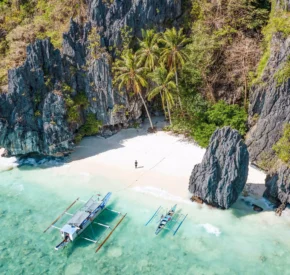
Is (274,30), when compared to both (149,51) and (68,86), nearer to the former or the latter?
(149,51)

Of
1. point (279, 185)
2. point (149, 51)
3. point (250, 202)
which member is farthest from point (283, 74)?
point (149, 51)

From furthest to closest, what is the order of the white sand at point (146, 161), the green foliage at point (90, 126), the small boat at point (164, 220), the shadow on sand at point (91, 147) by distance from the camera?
the green foliage at point (90, 126)
the shadow on sand at point (91, 147)
the white sand at point (146, 161)
the small boat at point (164, 220)

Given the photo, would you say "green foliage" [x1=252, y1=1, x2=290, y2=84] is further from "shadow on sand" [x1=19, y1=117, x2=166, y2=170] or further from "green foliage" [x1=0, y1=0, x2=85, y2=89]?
"green foliage" [x1=0, y1=0, x2=85, y2=89]

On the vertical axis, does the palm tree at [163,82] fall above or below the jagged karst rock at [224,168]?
above

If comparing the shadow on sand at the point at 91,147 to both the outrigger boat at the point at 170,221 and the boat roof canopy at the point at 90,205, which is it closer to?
the boat roof canopy at the point at 90,205

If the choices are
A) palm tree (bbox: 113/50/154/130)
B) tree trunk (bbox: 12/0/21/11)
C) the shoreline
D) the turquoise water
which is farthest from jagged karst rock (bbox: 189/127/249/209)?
tree trunk (bbox: 12/0/21/11)

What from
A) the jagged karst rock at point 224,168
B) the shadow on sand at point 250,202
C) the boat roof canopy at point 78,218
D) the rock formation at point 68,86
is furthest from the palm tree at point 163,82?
the boat roof canopy at point 78,218
